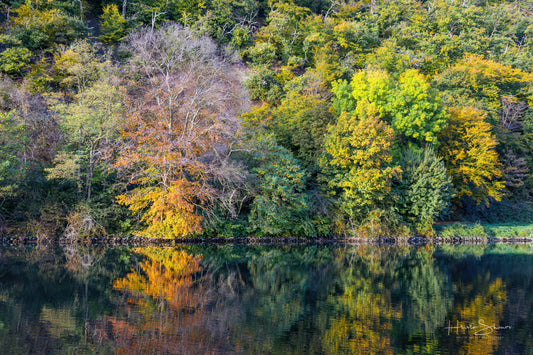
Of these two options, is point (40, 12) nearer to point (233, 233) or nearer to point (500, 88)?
point (233, 233)

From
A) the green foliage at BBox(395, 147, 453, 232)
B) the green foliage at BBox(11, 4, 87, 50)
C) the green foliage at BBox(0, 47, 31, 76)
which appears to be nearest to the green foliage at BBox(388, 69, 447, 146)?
the green foliage at BBox(395, 147, 453, 232)

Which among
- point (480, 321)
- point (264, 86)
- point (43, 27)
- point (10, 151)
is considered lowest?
point (480, 321)

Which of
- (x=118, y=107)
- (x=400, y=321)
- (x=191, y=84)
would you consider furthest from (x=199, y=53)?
(x=400, y=321)

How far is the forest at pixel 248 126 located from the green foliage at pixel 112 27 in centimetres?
20

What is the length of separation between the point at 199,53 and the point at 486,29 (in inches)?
1458

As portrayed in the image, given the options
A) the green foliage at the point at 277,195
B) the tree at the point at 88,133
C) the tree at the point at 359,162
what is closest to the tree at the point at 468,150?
the tree at the point at 359,162

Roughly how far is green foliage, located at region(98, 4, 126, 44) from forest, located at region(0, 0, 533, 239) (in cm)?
20

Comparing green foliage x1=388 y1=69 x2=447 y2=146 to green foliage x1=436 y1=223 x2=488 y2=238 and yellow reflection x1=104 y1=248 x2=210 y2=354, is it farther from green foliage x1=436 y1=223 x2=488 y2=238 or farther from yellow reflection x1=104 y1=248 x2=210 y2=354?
yellow reflection x1=104 y1=248 x2=210 y2=354

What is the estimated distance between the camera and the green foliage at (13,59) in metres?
36.4

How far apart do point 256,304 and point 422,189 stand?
22.8m

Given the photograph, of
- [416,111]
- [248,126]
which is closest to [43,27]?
[248,126]

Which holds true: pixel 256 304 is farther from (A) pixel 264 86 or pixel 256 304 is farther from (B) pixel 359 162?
(A) pixel 264 86

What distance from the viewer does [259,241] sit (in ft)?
102

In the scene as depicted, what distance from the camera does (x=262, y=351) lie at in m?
9.71
